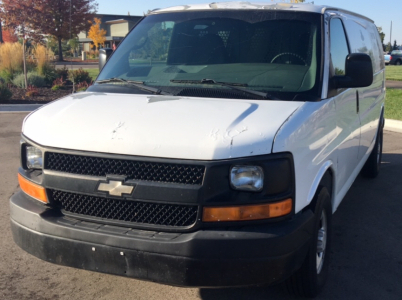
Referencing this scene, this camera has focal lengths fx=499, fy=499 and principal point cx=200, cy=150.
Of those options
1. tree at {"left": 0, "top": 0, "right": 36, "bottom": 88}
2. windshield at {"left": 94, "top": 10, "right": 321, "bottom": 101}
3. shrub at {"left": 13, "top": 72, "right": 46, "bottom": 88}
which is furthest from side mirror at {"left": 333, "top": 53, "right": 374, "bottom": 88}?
tree at {"left": 0, "top": 0, "right": 36, "bottom": 88}

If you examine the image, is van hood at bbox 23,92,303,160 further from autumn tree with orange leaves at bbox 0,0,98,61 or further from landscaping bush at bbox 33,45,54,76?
autumn tree with orange leaves at bbox 0,0,98,61

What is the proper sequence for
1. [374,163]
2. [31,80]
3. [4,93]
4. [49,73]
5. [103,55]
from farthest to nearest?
[49,73]
[31,80]
[4,93]
[374,163]
[103,55]

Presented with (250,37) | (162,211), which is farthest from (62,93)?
(162,211)

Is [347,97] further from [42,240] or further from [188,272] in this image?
[42,240]

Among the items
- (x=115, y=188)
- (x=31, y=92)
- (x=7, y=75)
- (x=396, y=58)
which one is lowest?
(x=396, y=58)

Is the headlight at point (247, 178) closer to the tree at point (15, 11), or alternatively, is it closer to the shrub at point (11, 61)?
the shrub at point (11, 61)

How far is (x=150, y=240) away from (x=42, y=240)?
2.50ft

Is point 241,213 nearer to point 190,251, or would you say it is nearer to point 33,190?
point 190,251

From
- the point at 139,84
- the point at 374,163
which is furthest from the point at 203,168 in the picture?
the point at 374,163

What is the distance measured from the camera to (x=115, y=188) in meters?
3.00

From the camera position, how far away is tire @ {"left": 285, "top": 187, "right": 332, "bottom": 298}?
327cm

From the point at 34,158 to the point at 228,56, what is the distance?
178cm

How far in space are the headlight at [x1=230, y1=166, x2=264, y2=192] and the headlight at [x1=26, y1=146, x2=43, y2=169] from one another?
4.38 feet

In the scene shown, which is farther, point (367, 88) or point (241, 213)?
point (367, 88)
